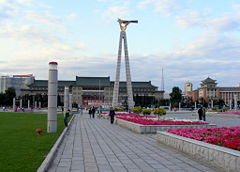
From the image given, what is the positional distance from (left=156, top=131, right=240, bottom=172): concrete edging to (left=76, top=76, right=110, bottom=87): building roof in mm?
122866

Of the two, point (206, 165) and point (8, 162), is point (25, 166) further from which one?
point (206, 165)

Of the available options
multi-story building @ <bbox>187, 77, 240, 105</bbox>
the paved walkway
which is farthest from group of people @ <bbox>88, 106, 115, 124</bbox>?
multi-story building @ <bbox>187, 77, 240, 105</bbox>

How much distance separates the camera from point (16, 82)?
130 meters

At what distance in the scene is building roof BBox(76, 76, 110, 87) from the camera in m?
134

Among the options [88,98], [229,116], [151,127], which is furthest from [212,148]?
[88,98]

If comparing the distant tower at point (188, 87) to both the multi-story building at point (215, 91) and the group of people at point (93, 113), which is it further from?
the group of people at point (93, 113)

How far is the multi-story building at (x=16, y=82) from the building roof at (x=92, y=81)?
22318 millimetres

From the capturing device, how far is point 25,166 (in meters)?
6.70

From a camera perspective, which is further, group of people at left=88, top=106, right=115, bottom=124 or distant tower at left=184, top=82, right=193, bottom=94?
distant tower at left=184, top=82, right=193, bottom=94

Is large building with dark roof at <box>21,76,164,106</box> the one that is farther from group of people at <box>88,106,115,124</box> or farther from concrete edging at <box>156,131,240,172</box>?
concrete edging at <box>156,131,240,172</box>

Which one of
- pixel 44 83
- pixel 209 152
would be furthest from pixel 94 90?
pixel 209 152

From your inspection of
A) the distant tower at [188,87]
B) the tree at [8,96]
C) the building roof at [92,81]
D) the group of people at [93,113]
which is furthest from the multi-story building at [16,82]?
the group of people at [93,113]

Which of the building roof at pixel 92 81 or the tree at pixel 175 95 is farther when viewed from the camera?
the building roof at pixel 92 81

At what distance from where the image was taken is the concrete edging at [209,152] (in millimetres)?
6703
